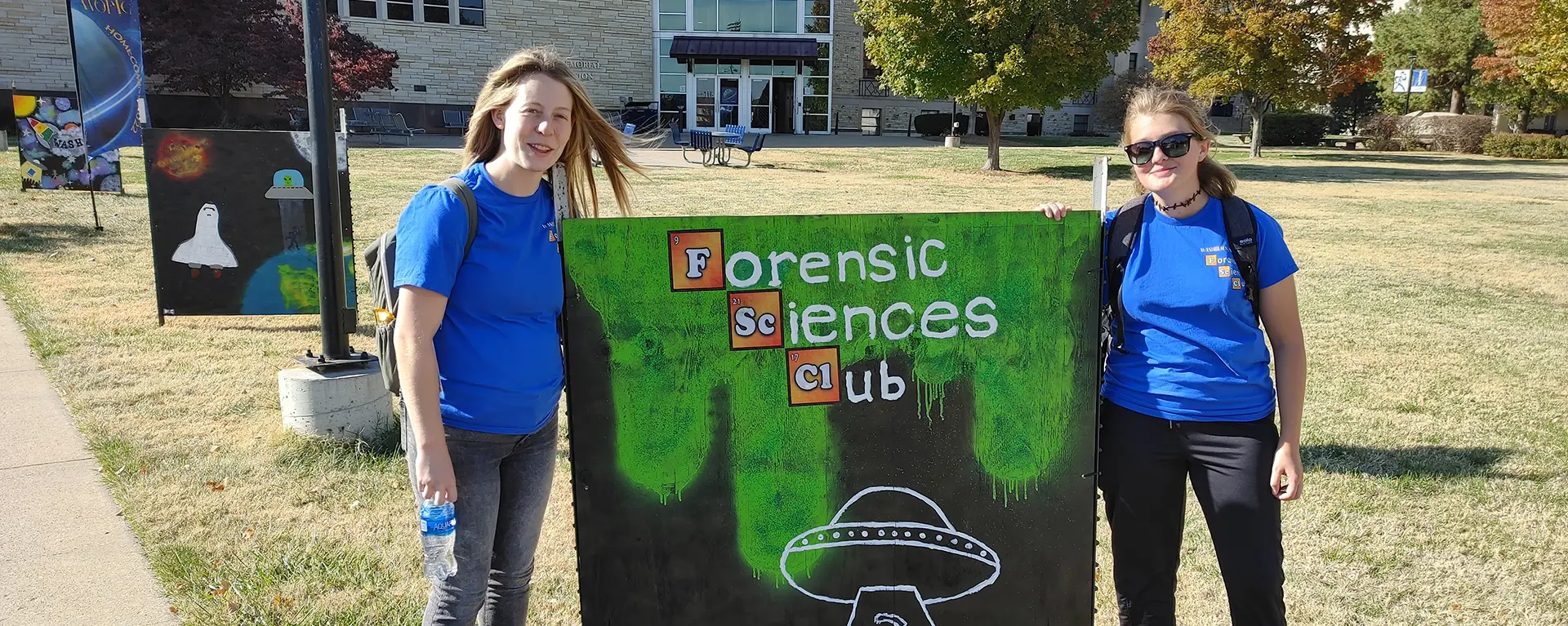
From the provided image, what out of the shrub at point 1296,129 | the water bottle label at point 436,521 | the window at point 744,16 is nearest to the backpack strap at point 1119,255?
the water bottle label at point 436,521

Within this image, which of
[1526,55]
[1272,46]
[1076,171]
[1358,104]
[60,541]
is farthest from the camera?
[1358,104]

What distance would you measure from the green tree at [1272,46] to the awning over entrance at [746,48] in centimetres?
1325

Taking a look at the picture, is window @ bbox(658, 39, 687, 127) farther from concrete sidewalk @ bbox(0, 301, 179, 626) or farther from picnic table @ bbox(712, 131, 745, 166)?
concrete sidewalk @ bbox(0, 301, 179, 626)

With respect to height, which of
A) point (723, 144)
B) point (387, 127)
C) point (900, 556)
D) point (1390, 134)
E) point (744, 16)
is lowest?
point (900, 556)

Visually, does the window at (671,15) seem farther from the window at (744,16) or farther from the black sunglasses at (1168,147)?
the black sunglasses at (1168,147)

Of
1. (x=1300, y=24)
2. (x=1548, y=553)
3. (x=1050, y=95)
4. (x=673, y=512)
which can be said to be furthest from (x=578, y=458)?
(x=1300, y=24)

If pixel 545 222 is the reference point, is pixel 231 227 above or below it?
below

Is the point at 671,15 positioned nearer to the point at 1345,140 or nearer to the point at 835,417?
the point at 1345,140

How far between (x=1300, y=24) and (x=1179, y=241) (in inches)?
1157

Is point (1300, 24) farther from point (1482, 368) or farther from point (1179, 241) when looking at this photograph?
point (1179, 241)

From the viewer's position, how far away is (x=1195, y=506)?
4.38 meters

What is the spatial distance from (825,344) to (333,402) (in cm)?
320

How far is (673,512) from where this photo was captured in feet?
8.21

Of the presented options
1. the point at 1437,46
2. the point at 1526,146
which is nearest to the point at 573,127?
→ the point at 1526,146
